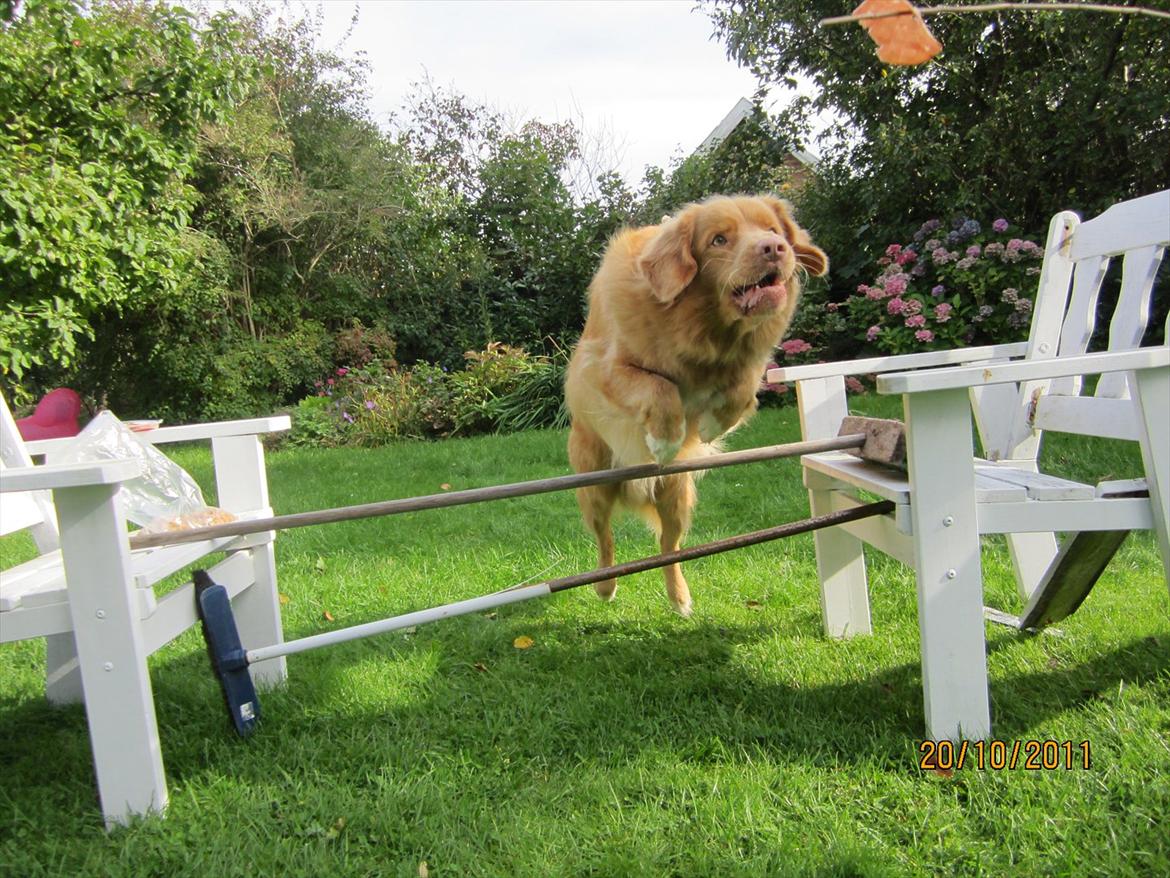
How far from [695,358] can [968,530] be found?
0.97 metres

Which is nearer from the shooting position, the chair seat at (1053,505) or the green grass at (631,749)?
the green grass at (631,749)

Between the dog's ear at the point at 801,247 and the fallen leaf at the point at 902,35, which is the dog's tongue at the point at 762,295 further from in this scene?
the fallen leaf at the point at 902,35

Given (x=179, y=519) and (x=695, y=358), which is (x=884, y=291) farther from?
(x=179, y=519)

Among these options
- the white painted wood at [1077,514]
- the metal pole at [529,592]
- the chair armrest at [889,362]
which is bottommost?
the metal pole at [529,592]

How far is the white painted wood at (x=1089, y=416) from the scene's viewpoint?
2.18 m

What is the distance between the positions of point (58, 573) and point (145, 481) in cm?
69

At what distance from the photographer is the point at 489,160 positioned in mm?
11969

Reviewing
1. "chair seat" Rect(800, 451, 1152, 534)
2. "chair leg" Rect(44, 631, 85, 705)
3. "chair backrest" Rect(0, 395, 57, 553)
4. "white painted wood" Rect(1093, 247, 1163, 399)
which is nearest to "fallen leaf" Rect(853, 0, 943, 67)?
"chair seat" Rect(800, 451, 1152, 534)

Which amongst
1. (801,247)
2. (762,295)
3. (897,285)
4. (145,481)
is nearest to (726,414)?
(762,295)

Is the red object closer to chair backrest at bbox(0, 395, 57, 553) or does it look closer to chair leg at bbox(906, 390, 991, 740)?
chair backrest at bbox(0, 395, 57, 553)

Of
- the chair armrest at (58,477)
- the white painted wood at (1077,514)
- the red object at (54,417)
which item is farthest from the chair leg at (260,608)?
the red object at (54,417)

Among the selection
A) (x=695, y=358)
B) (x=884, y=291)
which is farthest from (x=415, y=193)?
(x=695, y=358)

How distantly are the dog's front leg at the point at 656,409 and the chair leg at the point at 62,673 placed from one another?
1975 millimetres

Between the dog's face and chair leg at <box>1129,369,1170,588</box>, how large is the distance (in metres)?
0.95
